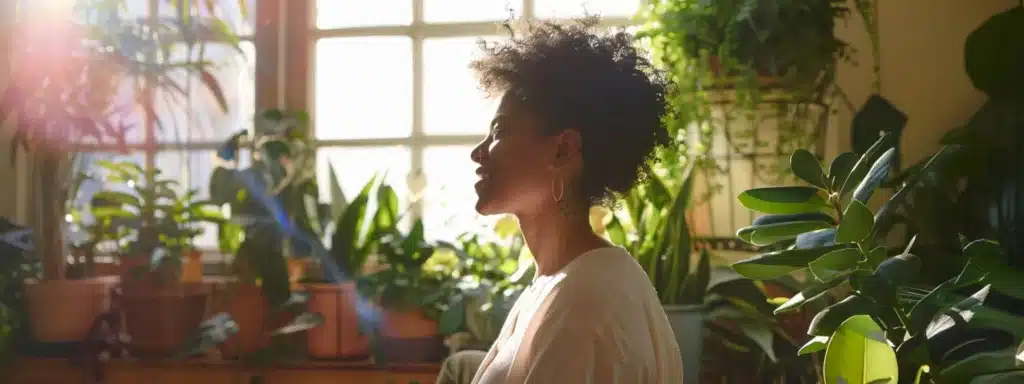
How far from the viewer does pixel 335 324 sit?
65.6 inches

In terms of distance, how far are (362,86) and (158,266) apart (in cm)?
68

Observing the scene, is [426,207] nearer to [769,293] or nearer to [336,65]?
[336,65]

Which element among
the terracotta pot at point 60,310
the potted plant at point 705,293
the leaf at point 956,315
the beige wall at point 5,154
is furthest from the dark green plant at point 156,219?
the leaf at point 956,315

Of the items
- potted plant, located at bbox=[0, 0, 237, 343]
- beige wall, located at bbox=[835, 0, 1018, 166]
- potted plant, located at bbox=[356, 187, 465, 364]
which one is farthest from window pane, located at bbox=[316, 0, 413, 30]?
beige wall, located at bbox=[835, 0, 1018, 166]

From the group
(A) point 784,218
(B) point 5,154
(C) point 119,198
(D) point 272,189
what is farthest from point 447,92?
(A) point 784,218

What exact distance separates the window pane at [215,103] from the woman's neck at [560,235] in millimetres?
1295

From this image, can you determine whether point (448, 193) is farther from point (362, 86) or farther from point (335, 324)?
point (335, 324)

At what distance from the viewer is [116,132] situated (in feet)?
6.32

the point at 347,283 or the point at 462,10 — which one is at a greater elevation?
the point at 462,10

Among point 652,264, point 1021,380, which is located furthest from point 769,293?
point 1021,380

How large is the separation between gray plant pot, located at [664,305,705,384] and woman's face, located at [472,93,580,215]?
0.52m

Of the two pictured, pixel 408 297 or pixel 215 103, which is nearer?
pixel 408 297

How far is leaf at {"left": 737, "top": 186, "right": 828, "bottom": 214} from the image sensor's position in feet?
3.22

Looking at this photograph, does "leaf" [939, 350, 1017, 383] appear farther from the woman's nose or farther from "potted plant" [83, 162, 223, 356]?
"potted plant" [83, 162, 223, 356]
